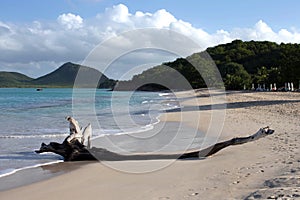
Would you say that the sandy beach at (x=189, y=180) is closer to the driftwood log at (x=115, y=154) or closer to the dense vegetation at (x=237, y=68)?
the driftwood log at (x=115, y=154)

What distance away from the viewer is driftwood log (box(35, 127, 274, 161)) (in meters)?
8.84

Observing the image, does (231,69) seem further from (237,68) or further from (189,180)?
(189,180)

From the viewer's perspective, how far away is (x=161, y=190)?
5.99 m

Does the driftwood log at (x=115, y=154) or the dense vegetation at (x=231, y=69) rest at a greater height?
the dense vegetation at (x=231, y=69)

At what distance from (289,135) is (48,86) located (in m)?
191

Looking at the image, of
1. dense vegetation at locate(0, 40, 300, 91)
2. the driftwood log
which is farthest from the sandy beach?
Result: dense vegetation at locate(0, 40, 300, 91)

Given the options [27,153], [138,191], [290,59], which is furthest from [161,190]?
[290,59]

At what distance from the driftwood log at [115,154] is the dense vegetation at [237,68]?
20.1 m

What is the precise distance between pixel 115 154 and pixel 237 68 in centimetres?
8988

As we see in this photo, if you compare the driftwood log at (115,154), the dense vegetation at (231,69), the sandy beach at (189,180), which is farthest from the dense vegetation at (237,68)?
the sandy beach at (189,180)

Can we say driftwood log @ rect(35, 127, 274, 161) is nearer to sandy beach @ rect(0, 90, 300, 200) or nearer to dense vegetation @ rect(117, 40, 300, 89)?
sandy beach @ rect(0, 90, 300, 200)

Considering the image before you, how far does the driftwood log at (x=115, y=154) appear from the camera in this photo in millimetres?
8836

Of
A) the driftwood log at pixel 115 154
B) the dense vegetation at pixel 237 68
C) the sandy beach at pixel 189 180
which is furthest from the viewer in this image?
the dense vegetation at pixel 237 68

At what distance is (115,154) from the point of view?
29.6 feet
